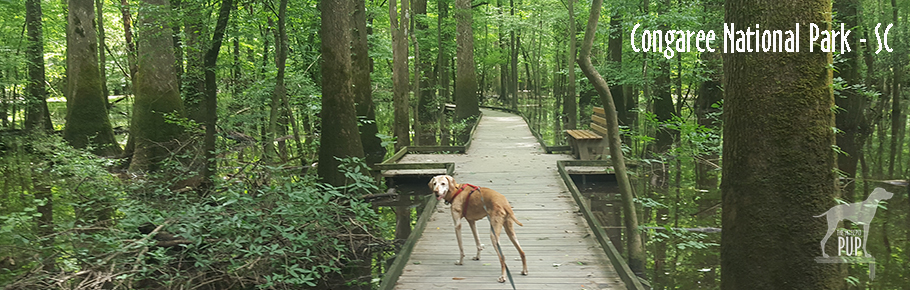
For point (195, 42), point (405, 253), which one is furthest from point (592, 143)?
point (195, 42)

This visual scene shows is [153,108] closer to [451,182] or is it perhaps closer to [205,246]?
[205,246]

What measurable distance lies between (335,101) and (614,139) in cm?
555

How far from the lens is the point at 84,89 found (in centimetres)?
1531

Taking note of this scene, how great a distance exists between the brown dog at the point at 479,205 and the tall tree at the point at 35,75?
68.4 feet

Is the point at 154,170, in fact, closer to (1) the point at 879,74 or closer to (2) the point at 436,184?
(2) the point at 436,184

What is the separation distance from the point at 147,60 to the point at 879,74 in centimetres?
2915

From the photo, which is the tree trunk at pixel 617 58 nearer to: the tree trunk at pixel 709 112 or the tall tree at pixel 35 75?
the tree trunk at pixel 709 112

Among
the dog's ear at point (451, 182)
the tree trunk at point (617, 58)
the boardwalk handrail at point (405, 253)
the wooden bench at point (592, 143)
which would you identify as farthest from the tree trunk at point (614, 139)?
the tree trunk at point (617, 58)

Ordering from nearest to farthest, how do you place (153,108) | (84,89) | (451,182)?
1. (451,182)
2. (153,108)
3. (84,89)

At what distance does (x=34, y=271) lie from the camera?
539 cm

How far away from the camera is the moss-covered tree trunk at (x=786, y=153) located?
10.8ft

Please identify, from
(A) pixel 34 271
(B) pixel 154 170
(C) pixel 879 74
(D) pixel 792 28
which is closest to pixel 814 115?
(D) pixel 792 28

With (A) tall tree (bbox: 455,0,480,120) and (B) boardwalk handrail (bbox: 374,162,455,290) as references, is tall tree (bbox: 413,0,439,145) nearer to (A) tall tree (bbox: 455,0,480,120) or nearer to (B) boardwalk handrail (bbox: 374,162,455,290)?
A: (A) tall tree (bbox: 455,0,480,120)

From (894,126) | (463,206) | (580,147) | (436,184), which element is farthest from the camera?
(894,126)
